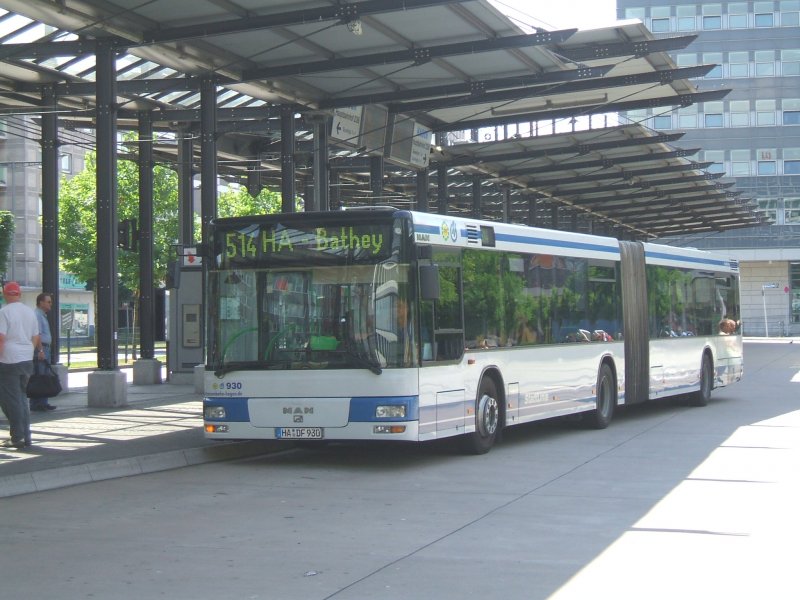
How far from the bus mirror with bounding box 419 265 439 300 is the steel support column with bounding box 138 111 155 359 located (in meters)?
15.2

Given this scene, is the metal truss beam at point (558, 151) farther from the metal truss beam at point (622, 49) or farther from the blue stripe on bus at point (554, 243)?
the blue stripe on bus at point (554, 243)

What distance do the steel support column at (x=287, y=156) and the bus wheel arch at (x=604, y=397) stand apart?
9923 millimetres

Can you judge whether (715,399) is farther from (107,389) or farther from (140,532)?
(140,532)

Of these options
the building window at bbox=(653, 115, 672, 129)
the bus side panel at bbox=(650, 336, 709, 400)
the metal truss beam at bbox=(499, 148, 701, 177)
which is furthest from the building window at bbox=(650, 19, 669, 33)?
the bus side panel at bbox=(650, 336, 709, 400)

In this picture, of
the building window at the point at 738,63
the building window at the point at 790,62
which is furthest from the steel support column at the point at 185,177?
the building window at the point at 790,62

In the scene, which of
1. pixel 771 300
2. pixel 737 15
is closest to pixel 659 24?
pixel 737 15

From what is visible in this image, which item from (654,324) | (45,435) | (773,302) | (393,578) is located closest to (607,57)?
(654,324)

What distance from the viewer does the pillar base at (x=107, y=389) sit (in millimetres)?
19609

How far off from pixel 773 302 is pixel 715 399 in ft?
202

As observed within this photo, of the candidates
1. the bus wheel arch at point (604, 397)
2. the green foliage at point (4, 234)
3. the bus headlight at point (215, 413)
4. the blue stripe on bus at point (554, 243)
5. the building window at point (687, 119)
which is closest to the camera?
the bus headlight at point (215, 413)

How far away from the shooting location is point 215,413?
13430 mm

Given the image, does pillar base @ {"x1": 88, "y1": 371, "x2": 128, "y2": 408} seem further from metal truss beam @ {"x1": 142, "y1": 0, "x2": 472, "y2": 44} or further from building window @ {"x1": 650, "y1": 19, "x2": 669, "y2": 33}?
building window @ {"x1": 650, "y1": 19, "x2": 669, "y2": 33}

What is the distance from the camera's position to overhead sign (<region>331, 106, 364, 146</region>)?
25906mm

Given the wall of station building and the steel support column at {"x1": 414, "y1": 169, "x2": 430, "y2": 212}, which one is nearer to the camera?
the steel support column at {"x1": 414, "y1": 169, "x2": 430, "y2": 212}
